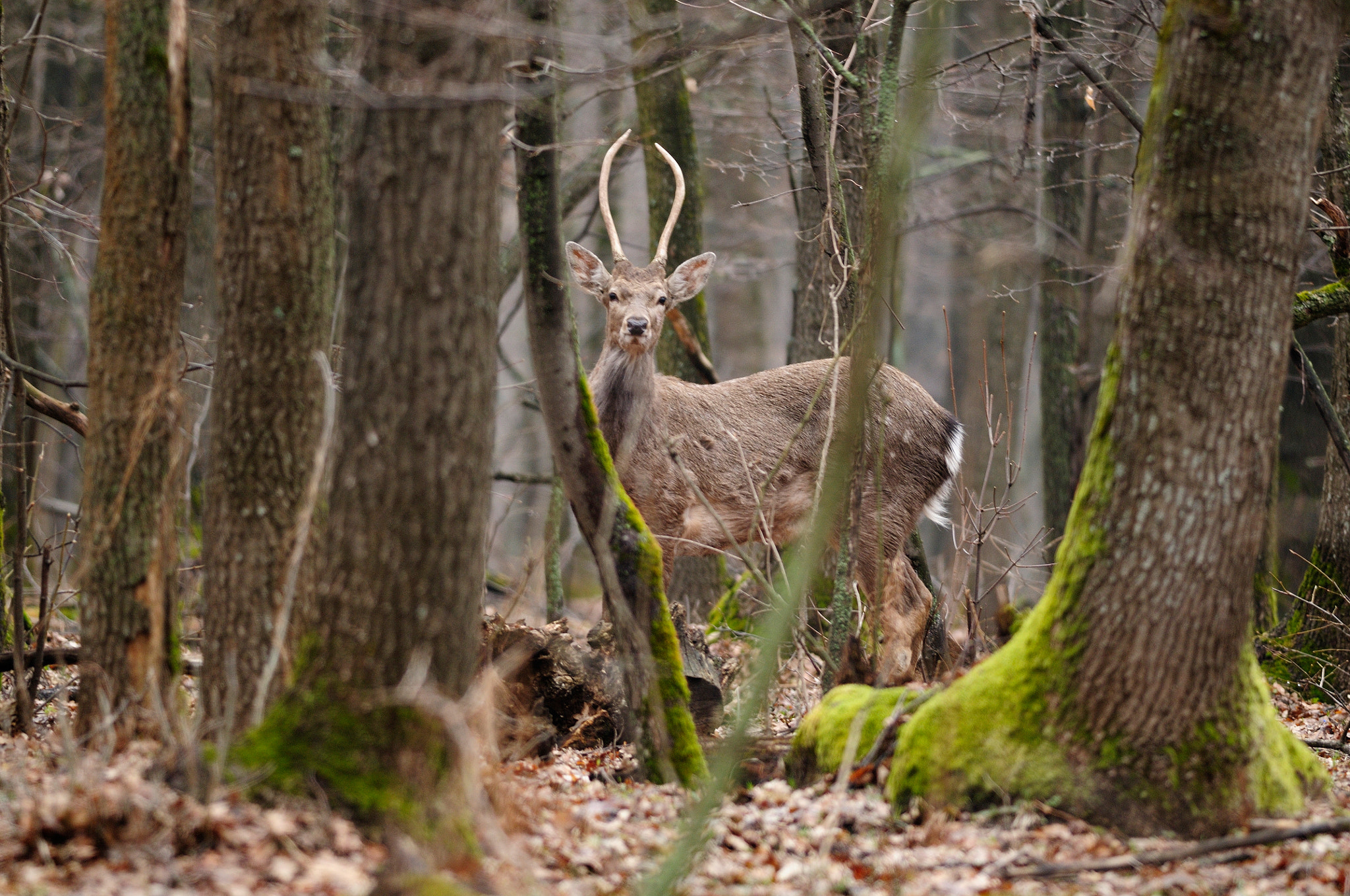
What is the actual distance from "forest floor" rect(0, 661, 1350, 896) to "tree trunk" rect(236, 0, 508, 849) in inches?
9.4

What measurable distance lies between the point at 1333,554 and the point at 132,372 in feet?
22.9

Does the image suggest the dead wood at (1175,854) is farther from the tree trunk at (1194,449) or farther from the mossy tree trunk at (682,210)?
the mossy tree trunk at (682,210)

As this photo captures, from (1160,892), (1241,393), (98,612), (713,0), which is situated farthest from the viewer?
(713,0)

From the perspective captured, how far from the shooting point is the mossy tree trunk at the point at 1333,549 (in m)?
6.83

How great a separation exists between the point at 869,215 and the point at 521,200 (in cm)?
186

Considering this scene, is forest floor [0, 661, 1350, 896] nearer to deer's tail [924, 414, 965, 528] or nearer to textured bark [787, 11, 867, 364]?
textured bark [787, 11, 867, 364]

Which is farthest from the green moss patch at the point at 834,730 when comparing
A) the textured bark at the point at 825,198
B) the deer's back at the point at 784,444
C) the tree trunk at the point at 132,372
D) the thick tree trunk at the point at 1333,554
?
the thick tree trunk at the point at 1333,554

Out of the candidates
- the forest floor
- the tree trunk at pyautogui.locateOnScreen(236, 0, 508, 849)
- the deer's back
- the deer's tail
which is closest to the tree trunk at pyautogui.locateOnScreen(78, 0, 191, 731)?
the forest floor

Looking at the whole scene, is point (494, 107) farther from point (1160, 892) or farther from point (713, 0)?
point (713, 0)

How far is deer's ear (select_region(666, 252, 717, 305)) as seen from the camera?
7906 millimetres

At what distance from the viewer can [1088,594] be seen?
404cm

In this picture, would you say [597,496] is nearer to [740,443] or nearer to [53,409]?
[740,443]

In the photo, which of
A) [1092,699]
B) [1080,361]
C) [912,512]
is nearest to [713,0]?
[1080,361]

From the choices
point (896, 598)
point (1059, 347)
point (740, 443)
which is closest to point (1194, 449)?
point (896, 598)
